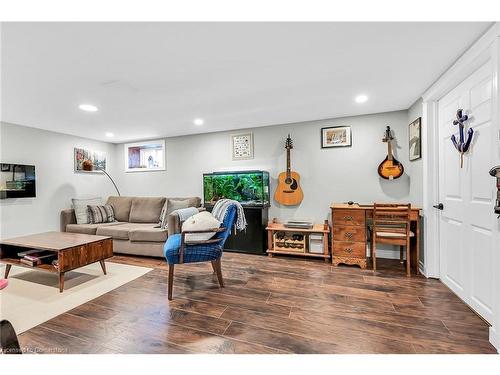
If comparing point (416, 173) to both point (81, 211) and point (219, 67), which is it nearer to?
point (219, 67)

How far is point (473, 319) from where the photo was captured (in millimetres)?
1762

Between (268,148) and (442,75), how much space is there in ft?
7.80

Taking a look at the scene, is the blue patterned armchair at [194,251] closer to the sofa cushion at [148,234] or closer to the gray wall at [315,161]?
the sofa cushion at [148,234]

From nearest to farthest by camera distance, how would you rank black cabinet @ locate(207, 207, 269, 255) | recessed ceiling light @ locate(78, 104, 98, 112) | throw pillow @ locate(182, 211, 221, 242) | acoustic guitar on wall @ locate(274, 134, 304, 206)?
throw pillow @ locate(182, 211, 221, 242) → recessed ceiling light @ locate(78, 104, 98, 112) → black cabinet @ locate(207, 207, 269, 255) → acoustic guitar on wall @ locate(274, 134, 304, 206)

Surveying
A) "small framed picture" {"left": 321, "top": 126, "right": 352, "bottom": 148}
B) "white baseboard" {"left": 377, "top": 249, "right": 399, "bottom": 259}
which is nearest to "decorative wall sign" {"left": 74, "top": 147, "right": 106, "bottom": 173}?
"small framed picture" {"left": 321, "top": 126, "right": 352, "bottom": 148}

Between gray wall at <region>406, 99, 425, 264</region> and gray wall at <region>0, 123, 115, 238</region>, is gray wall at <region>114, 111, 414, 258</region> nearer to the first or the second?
gray wall at <region>406, 99, 425, 264</region>

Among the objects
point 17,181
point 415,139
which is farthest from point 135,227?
point 415,139

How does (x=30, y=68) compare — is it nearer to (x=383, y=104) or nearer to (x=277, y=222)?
(x=277, y=222)

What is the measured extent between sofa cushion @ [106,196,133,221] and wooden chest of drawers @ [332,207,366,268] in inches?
151

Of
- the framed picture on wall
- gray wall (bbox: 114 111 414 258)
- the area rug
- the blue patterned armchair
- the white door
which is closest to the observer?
the white door

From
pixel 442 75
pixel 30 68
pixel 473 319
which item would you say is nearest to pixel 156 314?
pixel 30 68

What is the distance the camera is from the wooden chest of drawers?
2.90 metres

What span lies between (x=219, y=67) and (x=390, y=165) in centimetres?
270

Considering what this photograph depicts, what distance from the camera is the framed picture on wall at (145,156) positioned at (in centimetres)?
474
